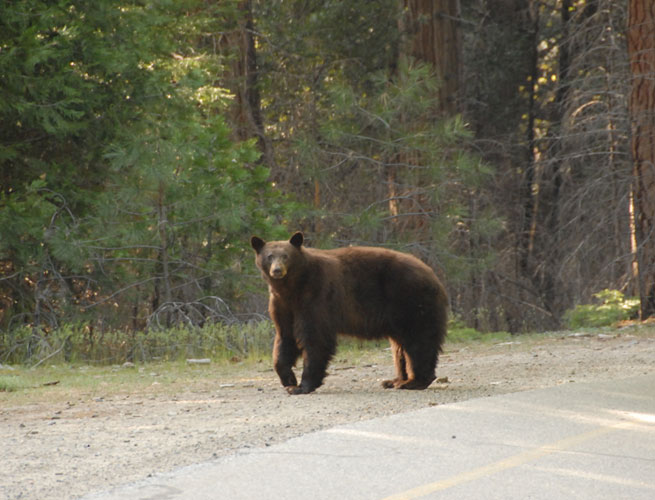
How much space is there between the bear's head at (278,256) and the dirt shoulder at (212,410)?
3.60 ft

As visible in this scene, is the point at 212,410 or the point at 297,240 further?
the point at 297,240

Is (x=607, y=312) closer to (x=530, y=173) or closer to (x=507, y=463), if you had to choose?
(x=507, y=463)

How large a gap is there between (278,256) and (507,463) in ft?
12.0

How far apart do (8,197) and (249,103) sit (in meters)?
10.4

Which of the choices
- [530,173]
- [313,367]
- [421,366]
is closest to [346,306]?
[313,367]

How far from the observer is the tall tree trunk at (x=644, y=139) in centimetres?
1711

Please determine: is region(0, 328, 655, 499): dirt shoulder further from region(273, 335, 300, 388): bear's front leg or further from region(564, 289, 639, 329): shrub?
region(564, 289, 639, 329): shrub

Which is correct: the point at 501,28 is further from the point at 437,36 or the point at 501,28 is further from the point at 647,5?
the point at 647,5

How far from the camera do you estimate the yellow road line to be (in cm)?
499

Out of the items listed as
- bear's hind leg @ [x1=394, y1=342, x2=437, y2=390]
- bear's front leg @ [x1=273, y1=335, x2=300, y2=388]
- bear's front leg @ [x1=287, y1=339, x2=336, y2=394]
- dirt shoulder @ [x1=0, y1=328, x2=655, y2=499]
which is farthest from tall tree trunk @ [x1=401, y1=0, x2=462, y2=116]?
bear's front leg @ [x1=287, y1=339, x2=336, y2=394]

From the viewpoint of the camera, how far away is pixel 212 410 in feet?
25.6

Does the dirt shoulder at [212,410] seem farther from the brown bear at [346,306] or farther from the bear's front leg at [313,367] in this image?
the brown bear at [346,306]

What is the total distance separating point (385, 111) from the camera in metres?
17.1

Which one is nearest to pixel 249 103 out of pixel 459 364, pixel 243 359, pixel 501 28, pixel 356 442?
pixel 501 28
